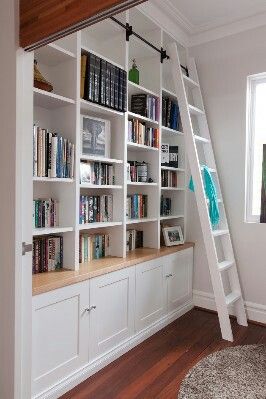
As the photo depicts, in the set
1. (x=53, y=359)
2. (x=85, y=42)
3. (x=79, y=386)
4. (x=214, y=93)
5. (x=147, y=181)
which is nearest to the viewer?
(x=53, y=359)

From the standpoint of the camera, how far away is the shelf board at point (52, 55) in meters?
1.87

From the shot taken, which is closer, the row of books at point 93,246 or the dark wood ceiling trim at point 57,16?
the dark wood ceiling trim at point 57,16

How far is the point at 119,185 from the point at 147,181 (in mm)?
445

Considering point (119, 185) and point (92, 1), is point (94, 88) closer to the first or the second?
point (119, 185)

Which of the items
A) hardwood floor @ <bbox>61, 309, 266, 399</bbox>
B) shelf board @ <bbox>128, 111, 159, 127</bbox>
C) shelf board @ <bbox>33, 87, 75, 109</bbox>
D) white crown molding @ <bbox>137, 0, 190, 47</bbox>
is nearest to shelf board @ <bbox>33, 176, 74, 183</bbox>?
shelf board @ <bbox>33, 87, 75, 109</bbox>

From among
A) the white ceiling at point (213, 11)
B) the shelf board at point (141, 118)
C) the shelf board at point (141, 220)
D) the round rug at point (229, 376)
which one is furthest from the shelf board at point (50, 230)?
the white ceiling at point (213, 11)

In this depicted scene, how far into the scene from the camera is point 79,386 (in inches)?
74.7

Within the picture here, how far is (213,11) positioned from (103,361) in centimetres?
297

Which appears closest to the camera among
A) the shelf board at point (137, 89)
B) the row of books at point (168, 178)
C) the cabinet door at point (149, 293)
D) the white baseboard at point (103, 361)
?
the white baseboard at point (103, 361)

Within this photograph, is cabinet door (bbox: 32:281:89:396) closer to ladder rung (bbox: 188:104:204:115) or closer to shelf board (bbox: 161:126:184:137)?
shelf board (bbox: 161:126:184:137)

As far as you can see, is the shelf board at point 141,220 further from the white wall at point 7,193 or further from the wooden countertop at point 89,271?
the white wall at point 7,193

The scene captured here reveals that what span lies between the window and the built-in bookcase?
0.64 m

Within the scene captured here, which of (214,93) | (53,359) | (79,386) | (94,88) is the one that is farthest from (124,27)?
(79,386)

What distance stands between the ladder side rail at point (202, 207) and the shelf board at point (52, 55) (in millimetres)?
1099
